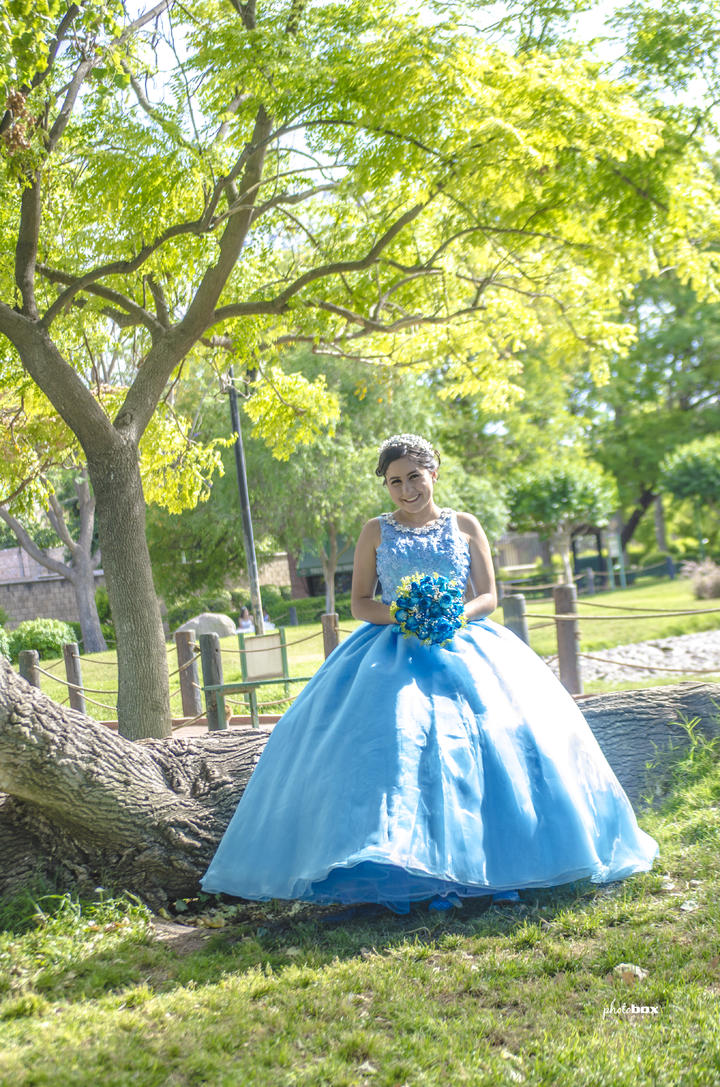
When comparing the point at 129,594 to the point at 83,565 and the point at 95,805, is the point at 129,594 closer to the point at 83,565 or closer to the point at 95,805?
the point at 95,805

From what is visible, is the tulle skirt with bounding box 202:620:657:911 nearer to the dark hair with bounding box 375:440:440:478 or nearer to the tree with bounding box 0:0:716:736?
the dark hair with bounding box 375:440:440:478

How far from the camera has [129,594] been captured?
679 centimetres

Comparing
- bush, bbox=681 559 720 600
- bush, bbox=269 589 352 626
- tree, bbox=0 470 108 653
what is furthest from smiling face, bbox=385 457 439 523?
tree, bbox=0 470 108 653

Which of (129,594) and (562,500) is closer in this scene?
(129,594)

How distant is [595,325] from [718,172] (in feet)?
7.12

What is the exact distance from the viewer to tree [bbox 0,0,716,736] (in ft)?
19.7

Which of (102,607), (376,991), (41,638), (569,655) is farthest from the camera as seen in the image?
(102,607)

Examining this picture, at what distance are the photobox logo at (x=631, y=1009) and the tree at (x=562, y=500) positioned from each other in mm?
22686

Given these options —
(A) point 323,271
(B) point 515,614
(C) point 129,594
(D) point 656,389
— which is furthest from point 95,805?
(D) point 656,389

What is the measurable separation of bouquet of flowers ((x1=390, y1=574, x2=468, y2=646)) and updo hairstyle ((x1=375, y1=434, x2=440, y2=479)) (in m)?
0.61

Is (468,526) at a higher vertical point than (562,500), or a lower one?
lower

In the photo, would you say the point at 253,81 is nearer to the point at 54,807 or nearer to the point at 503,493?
the point at 54,807

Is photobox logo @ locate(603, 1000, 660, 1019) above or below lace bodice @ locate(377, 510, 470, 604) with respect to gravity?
below

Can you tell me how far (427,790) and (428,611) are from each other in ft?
2.69
